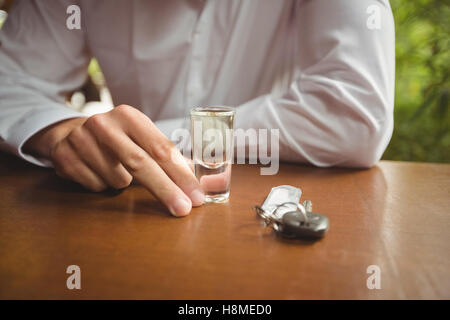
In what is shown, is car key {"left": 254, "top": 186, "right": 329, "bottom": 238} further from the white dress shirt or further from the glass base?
the white dress shirt

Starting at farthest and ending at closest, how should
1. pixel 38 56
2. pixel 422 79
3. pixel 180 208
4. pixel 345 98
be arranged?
pixel 422 79 → pixel 38 56 → pixel 345 98 → pixel 180 208

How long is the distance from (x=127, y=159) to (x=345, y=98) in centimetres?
62

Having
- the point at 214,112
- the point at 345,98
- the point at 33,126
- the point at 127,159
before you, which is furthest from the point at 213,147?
the point at 33,126

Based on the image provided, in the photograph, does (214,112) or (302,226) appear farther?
(214,112)

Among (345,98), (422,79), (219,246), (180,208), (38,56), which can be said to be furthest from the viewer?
(422,79)

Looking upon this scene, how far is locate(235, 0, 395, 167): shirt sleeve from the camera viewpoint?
98 centimetres

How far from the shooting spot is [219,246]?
1.88 ft

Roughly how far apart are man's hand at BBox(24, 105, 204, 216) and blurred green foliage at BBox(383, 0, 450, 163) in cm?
174

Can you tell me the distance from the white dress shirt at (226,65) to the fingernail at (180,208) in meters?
0.45

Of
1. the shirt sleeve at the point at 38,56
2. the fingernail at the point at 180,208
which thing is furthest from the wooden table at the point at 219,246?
the shirt sleeve at the point at 38,56

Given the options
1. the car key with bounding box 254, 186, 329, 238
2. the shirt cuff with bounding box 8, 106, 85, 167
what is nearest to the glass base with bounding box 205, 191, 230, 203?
the car key with bounding box 254, 186, 329, 238

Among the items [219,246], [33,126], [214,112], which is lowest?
[219,246]

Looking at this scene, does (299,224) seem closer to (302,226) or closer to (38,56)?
(302,226)
